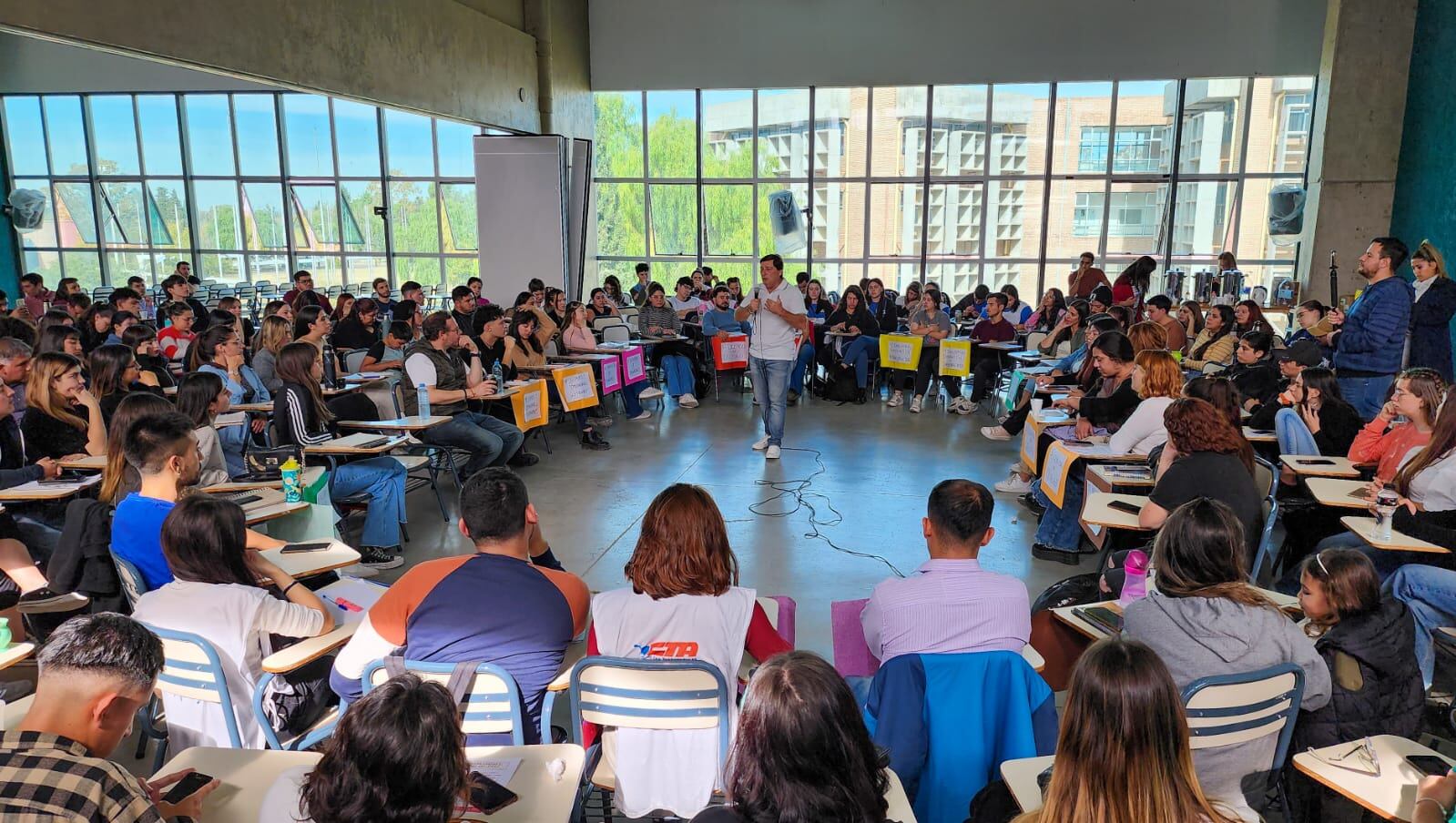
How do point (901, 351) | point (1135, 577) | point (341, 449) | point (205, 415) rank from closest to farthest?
point (1135, 577) → point (205, 415) → point (341, 449) → point (901, 351)

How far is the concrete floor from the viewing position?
524 centimetres

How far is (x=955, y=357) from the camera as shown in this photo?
381 inches

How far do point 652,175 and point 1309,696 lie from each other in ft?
45.6

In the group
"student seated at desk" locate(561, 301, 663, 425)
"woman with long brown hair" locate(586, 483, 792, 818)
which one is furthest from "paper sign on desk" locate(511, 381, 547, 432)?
"woman with long brown hair" locate(586, 483, 792, 818)

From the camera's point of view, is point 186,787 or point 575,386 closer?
point 186,787

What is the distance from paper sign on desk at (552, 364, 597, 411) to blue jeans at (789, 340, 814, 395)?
3.17m

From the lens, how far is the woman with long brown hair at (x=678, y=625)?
2.37 m

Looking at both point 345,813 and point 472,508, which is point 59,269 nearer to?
point 472,508

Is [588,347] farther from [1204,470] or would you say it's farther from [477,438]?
[1204,470]

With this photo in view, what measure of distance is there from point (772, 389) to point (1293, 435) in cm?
392

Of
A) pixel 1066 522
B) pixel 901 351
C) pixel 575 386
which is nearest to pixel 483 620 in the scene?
pixel 1066 522

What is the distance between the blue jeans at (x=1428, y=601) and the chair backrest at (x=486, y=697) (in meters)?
3.37

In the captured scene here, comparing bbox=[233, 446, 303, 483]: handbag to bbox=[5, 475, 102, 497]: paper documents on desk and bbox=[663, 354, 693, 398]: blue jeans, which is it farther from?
bbox=[663, 354, 693, 398]: blue jeans

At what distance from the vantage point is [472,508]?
8.93 feet
